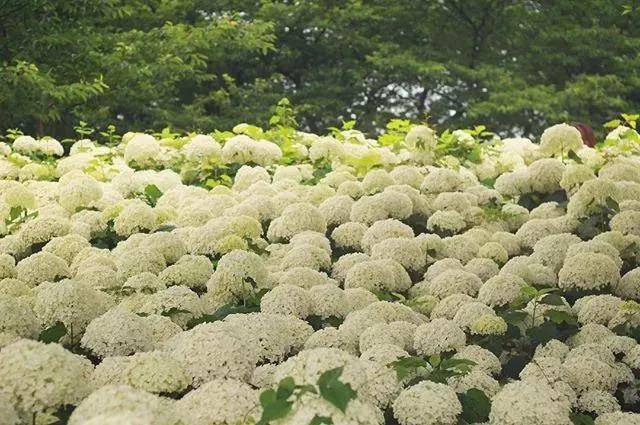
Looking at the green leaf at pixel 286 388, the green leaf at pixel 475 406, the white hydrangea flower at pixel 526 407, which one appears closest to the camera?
the green leaf at pixel 286 388

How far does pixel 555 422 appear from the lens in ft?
9.64

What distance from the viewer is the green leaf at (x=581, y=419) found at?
125 inches

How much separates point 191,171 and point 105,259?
108 inches

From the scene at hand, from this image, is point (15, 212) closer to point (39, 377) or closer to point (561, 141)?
point (39, 377)

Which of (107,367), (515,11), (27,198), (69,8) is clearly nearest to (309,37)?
(515,11)

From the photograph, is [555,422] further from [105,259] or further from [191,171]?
[191,171]

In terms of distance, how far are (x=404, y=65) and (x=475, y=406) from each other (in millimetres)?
16853

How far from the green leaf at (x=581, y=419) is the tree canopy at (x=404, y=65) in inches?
561

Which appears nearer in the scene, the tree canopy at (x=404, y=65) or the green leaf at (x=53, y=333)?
the green leaf at (x=53, y=333)

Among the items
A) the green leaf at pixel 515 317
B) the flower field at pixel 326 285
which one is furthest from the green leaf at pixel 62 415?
the green leaf at pixel 515 317

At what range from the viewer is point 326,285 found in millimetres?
4289

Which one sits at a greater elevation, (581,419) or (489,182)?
(581,419)

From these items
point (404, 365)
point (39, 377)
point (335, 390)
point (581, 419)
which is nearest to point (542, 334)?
point (581, 419)

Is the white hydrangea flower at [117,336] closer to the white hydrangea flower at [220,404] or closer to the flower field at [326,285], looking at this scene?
the flower field at [326,285]
